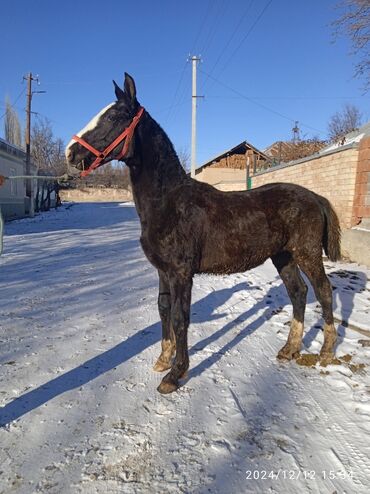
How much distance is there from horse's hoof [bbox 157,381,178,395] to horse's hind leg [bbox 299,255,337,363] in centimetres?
160

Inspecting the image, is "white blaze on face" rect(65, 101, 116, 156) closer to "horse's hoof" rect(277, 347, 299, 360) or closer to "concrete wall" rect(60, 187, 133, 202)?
"horse's hoof" rect(277, 347, 299, 360)

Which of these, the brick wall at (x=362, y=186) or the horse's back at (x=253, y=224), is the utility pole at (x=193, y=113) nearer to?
the brick wall at (x=362, y=186)

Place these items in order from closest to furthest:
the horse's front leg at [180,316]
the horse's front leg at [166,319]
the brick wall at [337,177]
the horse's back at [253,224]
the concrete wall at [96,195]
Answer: the horse's front leg at [180,316], the horse's back at [253,224], the horse's front leg at [166,319], the brick wall at [337,177], the concrete wall at [96,195]

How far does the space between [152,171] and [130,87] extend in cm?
73

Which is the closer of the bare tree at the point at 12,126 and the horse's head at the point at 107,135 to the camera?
the horse's head at the point at 107,135

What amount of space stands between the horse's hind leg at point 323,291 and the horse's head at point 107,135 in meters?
2.13

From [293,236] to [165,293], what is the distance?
1440 mm

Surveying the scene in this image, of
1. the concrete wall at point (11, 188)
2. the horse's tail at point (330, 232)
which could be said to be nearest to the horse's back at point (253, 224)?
the horse's tail at point (330, 232)

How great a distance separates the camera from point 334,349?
3.62m

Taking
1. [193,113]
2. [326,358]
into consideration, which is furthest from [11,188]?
[326,358]

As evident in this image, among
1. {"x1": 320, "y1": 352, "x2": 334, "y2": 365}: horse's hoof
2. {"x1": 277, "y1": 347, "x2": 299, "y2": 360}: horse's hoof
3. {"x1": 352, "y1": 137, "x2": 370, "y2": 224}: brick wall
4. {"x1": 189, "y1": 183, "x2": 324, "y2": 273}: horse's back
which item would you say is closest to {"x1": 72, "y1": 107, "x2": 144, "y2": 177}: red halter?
{"x1": 189, "y1": 183, "x2": 324, "y2": 273}: horse's back

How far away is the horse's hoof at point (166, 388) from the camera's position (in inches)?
112

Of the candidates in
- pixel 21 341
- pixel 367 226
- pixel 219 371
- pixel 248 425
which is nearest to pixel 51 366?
pixel 21 341

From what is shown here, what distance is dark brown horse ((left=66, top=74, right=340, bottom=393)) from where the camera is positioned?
9.50 feet
